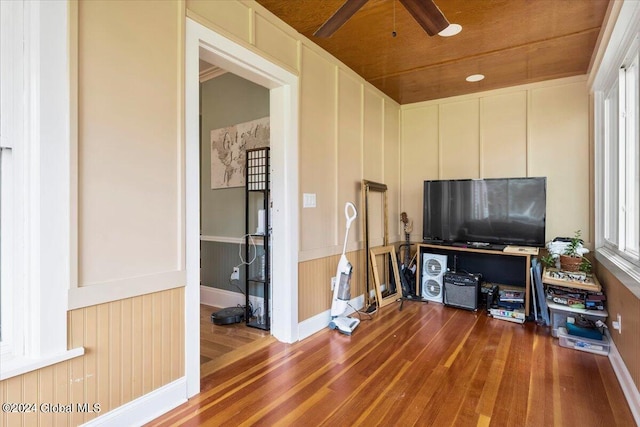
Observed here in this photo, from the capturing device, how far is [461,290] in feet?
12.6

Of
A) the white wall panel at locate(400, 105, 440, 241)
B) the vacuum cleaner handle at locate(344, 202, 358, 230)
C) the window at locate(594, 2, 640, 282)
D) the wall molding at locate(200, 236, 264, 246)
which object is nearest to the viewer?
the window at locate(594, 2, 640, 282)

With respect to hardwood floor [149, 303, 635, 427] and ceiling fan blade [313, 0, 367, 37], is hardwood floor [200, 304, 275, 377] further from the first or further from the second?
ceiling fan blade [313, 0, 367, 37]

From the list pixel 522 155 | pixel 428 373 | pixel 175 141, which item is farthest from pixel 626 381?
pixel 175 141

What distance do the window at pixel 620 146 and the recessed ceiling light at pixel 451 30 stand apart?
3.47 feet

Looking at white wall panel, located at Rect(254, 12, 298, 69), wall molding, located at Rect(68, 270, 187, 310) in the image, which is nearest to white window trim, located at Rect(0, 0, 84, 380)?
wall molding, located at Rect(68, 270, 187, 310)

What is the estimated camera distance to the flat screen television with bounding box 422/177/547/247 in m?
3.70

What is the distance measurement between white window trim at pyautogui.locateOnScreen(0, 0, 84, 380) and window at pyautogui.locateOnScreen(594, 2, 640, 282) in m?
3.16

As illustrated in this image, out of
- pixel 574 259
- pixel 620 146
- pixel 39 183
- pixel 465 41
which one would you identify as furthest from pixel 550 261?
pixel 39 183

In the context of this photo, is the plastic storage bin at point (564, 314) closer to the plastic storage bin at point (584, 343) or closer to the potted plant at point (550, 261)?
the plastic storage bin at point (584, 343)

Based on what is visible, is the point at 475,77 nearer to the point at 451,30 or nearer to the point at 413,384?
the point at 451,30

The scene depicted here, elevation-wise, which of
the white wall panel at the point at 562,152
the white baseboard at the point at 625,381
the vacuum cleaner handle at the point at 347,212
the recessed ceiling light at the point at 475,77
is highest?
the recessed ceiling light at the point at 475,77

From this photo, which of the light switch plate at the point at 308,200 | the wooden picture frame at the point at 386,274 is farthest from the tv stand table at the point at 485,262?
the light switch plate at the point at 308,200

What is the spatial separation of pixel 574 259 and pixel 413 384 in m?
2.16

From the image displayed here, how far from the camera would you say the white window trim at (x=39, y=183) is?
142 cm
